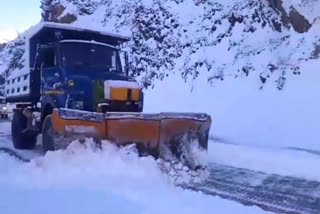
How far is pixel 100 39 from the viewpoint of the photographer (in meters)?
9.60

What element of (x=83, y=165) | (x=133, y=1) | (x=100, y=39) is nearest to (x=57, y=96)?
(x=100, y=39)

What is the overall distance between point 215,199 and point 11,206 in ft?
8.40

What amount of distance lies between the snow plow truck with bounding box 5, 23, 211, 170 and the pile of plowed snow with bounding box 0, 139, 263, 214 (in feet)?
1.12

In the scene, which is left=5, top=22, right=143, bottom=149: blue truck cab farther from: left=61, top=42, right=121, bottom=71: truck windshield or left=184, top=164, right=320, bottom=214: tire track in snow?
left=184, top=164, right=320, bottom=214: tire track in snow

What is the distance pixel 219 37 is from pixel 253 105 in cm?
470

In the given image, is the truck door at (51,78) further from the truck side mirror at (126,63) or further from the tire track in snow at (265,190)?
the tire track in snow at (265,190)

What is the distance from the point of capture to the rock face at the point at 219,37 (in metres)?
17.7

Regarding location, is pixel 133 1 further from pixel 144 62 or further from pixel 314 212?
pixel 314 212

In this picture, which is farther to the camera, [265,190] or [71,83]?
[71,83]

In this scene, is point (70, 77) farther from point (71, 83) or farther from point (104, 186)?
point (104, 186)

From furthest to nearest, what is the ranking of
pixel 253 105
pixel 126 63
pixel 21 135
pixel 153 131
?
pixel 253 105
pixel 21 135
pixel 126 63
pixel 153 131

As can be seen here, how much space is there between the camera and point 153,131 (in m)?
7.34

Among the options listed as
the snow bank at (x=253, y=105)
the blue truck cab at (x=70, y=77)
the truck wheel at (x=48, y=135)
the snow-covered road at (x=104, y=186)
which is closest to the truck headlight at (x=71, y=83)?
the blue truck cab at (x=70, y=77)

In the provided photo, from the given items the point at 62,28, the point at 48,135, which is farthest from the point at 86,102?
the point at 62,28
